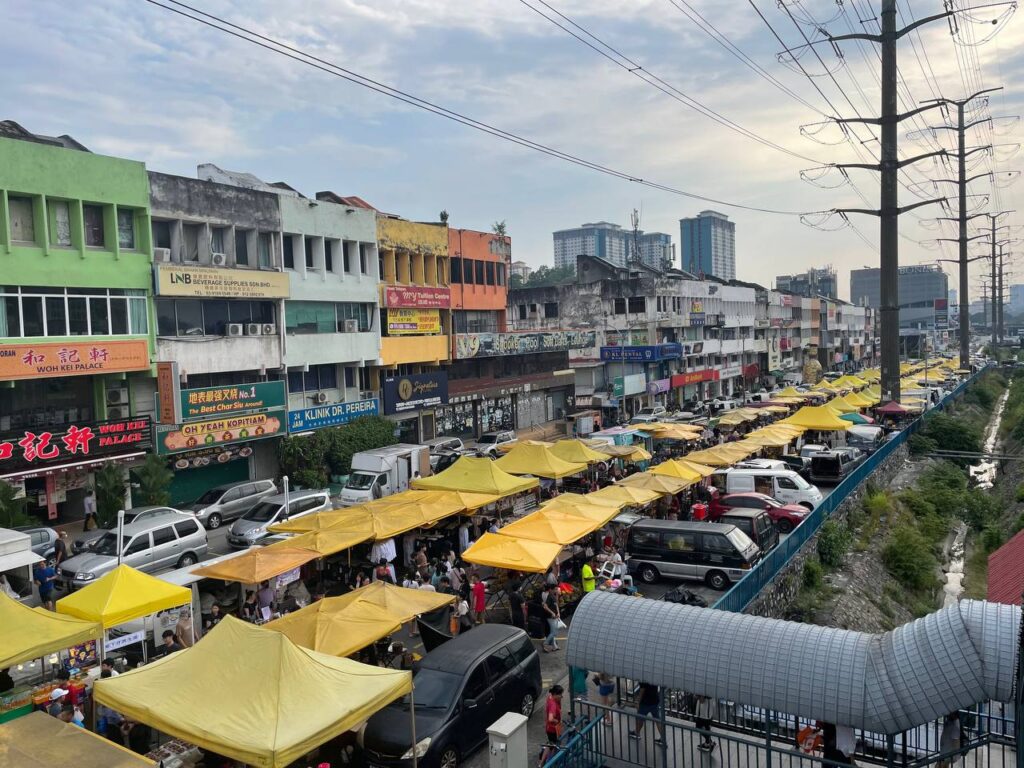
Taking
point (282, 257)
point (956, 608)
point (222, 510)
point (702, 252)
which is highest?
point (702, 252)

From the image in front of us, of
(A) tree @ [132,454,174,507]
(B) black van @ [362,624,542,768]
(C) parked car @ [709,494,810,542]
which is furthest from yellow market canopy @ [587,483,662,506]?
(A) tree @ [132,454,174,507]

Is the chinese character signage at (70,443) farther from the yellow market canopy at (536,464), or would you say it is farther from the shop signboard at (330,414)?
the yellow market canopy at (536,464)

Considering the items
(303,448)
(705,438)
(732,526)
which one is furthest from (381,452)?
(705,438)

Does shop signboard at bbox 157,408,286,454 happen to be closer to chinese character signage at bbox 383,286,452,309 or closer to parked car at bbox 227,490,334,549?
parked car at bbox 227,490,334,549

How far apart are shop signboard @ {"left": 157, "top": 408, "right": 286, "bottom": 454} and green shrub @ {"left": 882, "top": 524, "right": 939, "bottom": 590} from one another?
73.7 feet

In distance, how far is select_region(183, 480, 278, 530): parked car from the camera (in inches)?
1009

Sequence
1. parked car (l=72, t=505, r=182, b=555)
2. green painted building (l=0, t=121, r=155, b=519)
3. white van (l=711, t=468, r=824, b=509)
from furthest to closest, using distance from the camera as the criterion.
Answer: white van (l=711, t=468, r=824, b=509) < green painted building (l=0, t=121, r=155, b=519) < parked car (l=72, t=505, r=182, b=555)

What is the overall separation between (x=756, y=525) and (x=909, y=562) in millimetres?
7347

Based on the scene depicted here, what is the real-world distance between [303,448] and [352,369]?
22.5ft

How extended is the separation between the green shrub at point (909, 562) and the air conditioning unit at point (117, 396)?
25700 millimetres

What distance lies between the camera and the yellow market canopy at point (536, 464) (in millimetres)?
24969

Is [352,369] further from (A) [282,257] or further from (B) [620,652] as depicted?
(B) [620,652]

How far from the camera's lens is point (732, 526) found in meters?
19.2

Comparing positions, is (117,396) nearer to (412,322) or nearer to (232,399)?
(232,399)
